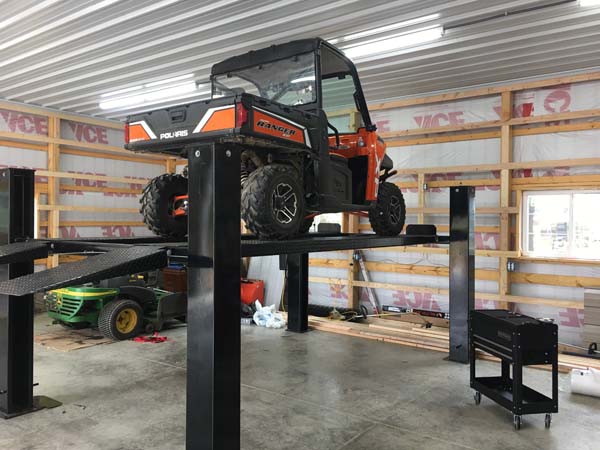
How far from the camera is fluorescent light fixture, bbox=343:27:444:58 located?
590cm

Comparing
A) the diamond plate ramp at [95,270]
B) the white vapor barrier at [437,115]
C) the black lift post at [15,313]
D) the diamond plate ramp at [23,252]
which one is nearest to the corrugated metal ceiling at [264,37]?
the white vapor barrier at [437,115]

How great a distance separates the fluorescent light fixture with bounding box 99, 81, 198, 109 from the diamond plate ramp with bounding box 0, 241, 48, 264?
507cm

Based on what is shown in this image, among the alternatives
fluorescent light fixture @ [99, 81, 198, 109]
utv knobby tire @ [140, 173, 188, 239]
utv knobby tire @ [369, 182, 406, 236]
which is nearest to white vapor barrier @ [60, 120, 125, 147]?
fluorescent light fixture @ [99, 81, 198, 109]

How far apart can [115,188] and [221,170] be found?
367 inches

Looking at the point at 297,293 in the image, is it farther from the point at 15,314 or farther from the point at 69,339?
the point at 15,314

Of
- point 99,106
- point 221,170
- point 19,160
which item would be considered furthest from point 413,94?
point 19,160

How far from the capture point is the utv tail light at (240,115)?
3.24 meters

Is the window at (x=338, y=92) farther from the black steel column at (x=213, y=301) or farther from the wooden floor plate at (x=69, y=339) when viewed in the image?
the wooden floor plate at (x=69, y=339)

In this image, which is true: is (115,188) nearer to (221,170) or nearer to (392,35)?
(392,35)

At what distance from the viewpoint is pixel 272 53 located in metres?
4.66

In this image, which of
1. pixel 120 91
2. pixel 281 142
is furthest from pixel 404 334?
pixel 120 91

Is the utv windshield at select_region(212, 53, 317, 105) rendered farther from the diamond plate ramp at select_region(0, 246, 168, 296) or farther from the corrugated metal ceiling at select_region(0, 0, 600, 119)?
the diamond plate ramp at select_region(0, 246, 168, 296)

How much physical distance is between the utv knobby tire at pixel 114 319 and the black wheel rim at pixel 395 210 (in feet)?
13.5

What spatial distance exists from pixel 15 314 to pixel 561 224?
7.43m
